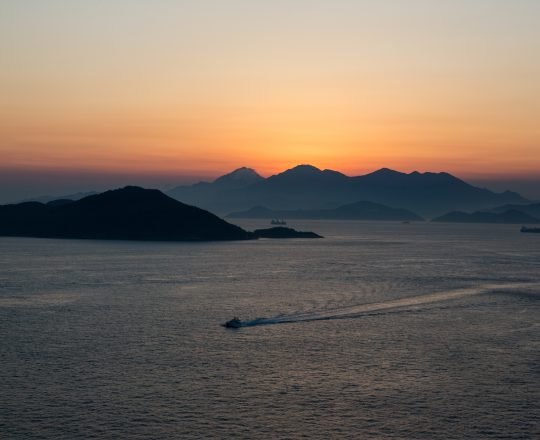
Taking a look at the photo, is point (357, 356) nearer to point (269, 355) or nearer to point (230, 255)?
point (269, 355)

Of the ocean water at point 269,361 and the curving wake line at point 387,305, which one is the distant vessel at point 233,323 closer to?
the curving wake line at point 387,305

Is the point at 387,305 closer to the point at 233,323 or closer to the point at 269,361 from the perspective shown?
the point at 233,323

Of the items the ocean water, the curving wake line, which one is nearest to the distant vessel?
the curving wake line

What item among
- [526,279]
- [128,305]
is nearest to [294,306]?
[128,305]

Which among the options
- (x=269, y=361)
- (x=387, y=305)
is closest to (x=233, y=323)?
(x=269, y=361)

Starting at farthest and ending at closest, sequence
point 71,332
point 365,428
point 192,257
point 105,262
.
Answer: point 192,257
point 105,262
point 71,332
point 365,428

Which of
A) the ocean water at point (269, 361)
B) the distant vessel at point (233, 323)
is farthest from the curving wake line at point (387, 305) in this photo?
the distant vessel at point (233, 323)
